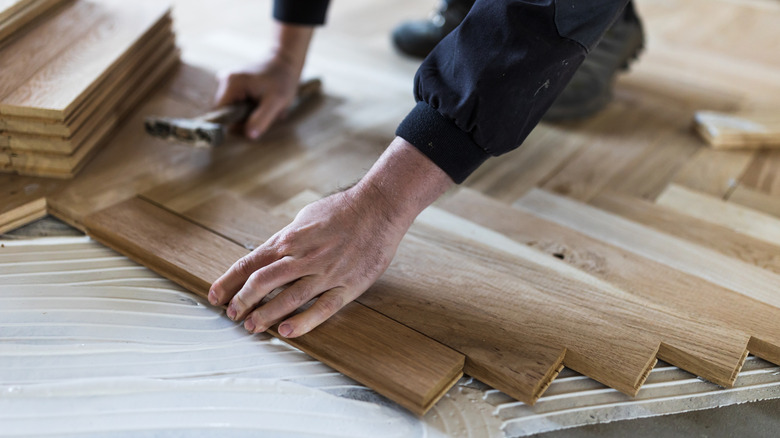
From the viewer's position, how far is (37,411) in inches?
41.0

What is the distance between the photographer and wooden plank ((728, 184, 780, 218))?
1768 millimetres

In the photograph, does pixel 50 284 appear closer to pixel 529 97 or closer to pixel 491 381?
pixel 491 381

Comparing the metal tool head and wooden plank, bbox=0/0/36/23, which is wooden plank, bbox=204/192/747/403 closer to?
the metal tool head

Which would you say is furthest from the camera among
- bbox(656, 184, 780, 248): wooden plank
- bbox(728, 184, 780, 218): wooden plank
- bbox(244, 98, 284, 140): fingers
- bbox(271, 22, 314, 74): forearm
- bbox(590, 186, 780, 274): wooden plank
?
bbox(271, 22, 314, 74): forearm

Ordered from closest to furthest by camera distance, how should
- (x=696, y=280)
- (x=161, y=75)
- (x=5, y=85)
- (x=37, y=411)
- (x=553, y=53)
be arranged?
1. (x=37, y=411)
2. (x=553, y=53)
3. (x=696, y=280)
4. (x=5, y=85)
5. (x=161, y=75)

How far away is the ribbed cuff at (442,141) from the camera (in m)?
1.19

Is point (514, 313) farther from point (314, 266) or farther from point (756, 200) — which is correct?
point (756, 200)

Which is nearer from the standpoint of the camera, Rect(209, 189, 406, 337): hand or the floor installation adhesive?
the floor installation adhesive

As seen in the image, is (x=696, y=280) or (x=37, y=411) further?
(x=696, y=280)

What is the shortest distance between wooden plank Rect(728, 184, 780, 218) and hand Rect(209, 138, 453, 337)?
3.29ft

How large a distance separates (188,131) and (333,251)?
0.65 m

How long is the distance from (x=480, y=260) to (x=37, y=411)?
0.85 metres

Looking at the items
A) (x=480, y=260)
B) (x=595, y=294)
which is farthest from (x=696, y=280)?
(x=480, y=260)

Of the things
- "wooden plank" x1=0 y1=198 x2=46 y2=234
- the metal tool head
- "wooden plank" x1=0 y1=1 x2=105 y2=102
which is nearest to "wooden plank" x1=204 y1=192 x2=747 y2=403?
the metal tool head
